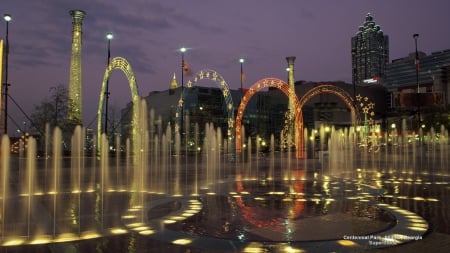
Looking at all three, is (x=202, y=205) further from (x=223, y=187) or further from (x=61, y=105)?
(x=61, y=105)

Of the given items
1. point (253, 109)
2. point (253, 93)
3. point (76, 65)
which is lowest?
point (253, 93)

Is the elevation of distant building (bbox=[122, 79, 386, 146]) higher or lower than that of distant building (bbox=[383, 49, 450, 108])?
lower

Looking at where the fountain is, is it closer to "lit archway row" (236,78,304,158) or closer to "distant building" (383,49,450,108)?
"lit archway row" (236,78,304,158)

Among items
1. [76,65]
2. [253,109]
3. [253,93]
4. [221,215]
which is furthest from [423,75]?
[221,215]

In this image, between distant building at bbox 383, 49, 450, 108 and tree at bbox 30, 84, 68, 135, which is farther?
distant building at bbox 383, 49, 450, 108

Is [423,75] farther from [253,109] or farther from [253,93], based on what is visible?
[253,93]

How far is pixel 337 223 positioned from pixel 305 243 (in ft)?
6.84

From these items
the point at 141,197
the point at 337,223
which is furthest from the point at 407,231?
the point at 141,197

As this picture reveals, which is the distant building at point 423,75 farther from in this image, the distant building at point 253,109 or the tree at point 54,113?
the tree at point 54,113

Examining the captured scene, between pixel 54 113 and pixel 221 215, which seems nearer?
pixel 221 215

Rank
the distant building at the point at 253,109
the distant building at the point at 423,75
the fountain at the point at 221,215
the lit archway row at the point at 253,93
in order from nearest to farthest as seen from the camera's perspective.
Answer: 1. the fountain at the point at 221,215
2. the lit archway row at the point at 253,93
3. the distant building at the point at 423,75
4. the distant building at the point at 253,109

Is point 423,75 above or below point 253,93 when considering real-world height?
above

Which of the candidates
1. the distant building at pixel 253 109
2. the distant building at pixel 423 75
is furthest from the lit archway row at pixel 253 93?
the distant building at pixel 253 109

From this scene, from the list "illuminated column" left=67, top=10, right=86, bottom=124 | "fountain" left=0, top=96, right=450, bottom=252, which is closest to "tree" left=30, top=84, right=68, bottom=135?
"illuminated column" left=67, top=10, right=86, bottom=124
